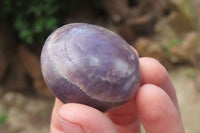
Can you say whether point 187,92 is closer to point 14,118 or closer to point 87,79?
point 14,118

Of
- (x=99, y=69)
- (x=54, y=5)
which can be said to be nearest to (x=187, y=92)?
(x=54, y=5)

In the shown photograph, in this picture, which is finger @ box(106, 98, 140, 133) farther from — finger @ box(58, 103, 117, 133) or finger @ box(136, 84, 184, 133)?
finger @ box(58, 103, 117, 133)

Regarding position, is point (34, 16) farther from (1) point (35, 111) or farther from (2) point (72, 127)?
(2) point (72, 127)

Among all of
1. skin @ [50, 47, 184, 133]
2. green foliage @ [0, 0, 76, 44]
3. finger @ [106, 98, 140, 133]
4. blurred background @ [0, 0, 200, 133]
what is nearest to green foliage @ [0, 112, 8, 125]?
blurred background @ [0, 0, 200, 133]

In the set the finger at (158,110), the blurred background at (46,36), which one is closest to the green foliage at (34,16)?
the blurred background at (46,36)

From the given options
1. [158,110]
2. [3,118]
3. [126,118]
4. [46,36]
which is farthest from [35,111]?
[158,110]

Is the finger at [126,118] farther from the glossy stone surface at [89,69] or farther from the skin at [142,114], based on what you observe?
the glossy stone surface at [89,69]
